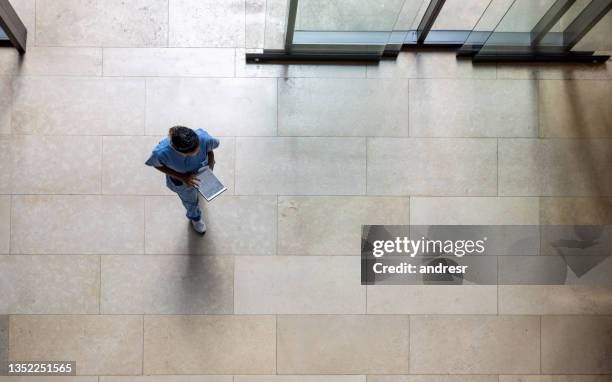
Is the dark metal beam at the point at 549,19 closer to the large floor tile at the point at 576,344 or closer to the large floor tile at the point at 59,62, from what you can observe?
the large floor tile at the point at 576,344

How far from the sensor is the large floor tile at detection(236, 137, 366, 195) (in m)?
4.61

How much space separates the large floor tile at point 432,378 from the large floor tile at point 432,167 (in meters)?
1.80

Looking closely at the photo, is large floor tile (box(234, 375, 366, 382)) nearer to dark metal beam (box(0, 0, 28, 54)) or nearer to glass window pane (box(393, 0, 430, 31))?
glass window pane (box(393, 0, 430, 31))

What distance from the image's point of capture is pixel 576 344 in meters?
4.64

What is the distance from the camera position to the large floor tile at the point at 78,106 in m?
4.59

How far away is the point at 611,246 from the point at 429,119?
2287 millimetres

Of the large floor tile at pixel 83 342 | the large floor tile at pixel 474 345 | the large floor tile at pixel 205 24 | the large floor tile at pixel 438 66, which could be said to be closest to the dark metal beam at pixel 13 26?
the large floor tile at pixel 205 24

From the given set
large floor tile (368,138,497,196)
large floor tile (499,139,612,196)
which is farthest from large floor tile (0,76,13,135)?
large floor tile (499,139,612,196)

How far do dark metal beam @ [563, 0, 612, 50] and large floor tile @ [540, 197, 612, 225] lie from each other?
154cm

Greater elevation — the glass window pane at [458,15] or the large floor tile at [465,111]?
the glass window pane at [458,15]

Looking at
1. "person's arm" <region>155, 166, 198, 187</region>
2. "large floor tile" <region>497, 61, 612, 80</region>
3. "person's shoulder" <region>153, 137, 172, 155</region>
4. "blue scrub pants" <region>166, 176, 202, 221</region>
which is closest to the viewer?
"person's shoulder" <region>153, 137, 172, 155</region>

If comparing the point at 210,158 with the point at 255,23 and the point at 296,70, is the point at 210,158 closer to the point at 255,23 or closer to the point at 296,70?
the point at 296,70

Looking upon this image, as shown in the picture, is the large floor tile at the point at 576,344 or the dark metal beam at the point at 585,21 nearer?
the dark metal beam at the point at 585,21

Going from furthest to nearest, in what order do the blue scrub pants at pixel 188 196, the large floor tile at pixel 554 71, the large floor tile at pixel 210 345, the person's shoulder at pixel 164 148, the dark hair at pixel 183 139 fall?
the large floor tile at pixel 554 71
the large floor tile at pixel 210 345
the blue scrub pants at pixel 188 196
the person's shoulder at pixel 164 148
the dark hair at pixel 183 139
